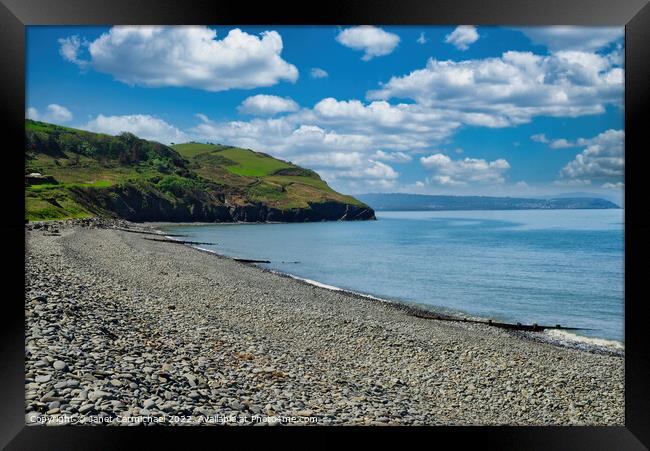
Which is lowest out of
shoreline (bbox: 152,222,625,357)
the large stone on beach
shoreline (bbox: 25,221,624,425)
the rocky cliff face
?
shoreline (bbox: 152,222,625,357)

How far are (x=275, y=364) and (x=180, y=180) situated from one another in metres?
70.1

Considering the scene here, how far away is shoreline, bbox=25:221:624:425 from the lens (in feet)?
18.0

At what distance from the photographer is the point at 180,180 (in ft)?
243

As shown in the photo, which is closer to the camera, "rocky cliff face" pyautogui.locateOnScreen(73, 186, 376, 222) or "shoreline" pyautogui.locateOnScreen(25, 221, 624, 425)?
"shoreline" pyautogui.locateOnScreen(25, 221, 624, 425)

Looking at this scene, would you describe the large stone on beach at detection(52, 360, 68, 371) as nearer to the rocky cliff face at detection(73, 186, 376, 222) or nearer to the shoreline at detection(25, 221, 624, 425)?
the shoreline at detection(25, 221, 624, 425)

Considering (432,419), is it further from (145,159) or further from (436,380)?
(145,159)

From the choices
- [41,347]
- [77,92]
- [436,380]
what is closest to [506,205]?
[77,92]

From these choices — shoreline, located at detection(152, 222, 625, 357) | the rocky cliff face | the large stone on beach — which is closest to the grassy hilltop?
the rocky cliff face

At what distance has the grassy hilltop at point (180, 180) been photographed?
204 feet

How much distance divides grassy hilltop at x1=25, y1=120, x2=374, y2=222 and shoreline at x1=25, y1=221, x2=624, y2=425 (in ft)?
159

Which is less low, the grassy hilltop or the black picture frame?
the grassy hilltop
